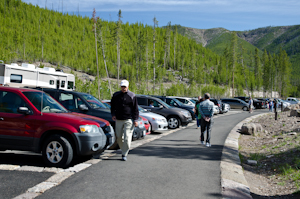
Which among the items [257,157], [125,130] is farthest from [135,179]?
[257,157]

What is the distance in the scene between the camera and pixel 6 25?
327 ft

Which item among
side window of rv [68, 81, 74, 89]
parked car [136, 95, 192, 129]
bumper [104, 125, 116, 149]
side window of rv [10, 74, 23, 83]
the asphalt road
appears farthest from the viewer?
side window of rv [68, 81, 74, 89]

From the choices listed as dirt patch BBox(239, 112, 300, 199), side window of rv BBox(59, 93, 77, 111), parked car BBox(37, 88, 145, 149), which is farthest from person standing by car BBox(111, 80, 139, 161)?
dirt patch BBox(239, 112, 300, 199)

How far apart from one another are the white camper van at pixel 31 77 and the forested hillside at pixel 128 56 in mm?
36331

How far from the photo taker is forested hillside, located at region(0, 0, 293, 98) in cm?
8344

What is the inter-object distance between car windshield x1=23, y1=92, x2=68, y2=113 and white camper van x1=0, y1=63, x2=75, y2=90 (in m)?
10.2

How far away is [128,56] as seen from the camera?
123 m

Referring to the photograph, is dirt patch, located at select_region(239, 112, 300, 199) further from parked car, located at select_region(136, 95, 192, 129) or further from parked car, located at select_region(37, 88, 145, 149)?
parked car, located at select_region(37, 88, 145, 149)

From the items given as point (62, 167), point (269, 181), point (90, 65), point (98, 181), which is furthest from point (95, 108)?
point (90, 65)

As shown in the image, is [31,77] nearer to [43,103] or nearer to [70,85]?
[70,85]

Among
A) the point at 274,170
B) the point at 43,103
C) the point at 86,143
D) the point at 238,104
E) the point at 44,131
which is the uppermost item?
the point at 238,104

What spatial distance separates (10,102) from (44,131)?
1213mm

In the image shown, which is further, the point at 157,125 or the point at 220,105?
the point at 220,105

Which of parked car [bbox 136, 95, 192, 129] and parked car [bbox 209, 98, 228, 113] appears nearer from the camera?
parked car [bbox 136, 95, 192, 129]
